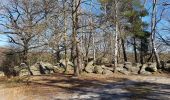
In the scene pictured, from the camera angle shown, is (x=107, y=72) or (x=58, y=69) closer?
(x=107, y=72)

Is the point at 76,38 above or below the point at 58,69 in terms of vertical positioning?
above

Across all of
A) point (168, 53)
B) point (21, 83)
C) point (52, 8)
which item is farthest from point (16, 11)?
point (168, 53)

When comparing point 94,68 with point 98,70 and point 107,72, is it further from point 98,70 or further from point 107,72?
point 107,72

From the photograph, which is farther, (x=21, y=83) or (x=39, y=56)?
(x=39, y=56)

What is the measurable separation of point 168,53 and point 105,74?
112ft

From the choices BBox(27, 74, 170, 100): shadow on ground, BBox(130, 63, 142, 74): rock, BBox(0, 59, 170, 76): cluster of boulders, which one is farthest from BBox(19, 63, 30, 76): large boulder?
BBox(130, 63, 142, 74): rock

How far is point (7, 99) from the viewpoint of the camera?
16.0 meters

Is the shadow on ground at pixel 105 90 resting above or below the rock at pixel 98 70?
below

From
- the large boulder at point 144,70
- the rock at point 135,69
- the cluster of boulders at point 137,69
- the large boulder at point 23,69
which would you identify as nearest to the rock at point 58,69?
the large boulder at point 23,69

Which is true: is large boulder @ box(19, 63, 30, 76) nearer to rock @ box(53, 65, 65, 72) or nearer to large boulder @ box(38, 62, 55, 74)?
large boulder @ box(38, 62, 55, 74)

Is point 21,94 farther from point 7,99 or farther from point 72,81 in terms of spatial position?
point 72,81

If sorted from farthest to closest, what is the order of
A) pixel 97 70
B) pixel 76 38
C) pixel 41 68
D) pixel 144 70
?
pixel 41 68
pixel 144 70
pixel 97 70
pixel 76 38

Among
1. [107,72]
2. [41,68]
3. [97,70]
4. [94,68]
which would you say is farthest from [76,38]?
[41,68]

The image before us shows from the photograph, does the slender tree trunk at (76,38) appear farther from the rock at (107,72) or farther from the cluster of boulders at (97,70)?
the rock at (107,72)
